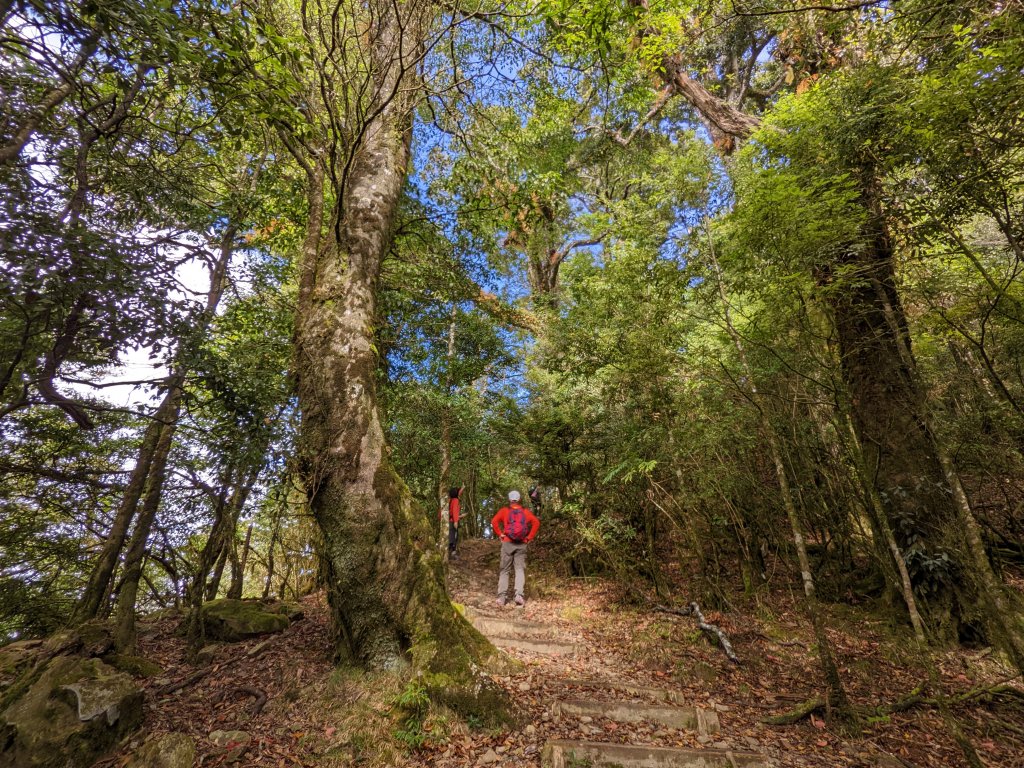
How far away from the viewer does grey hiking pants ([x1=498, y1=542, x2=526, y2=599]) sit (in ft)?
24.0

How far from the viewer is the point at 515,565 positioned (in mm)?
7438

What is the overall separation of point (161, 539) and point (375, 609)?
349 cm

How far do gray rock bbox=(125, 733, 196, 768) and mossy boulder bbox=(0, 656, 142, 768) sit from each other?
443 millimetres

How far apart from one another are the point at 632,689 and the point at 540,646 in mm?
1482

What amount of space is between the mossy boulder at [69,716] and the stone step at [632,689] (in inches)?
157

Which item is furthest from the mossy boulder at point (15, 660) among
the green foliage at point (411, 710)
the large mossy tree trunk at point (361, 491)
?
the green foliage at point (411, 710)

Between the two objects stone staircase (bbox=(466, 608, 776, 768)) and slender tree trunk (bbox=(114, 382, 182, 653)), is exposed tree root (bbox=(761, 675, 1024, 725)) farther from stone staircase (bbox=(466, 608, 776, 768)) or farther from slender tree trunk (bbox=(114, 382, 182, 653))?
slender tree trunk (bbox=(114, 382, 182, 653))

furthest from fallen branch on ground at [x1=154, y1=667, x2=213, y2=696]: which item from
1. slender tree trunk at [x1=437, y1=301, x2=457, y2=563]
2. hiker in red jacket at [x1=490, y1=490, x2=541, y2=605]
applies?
slender tree trunk at [x1=437, y1=301, x2=457, y2=563]

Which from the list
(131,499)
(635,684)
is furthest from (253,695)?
(635,684)

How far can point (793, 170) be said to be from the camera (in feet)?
17.4

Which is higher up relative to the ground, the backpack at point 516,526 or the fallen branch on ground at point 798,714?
the backpack at point 516,526

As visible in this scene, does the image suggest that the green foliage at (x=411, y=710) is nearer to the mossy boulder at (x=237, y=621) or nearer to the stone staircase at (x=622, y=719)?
the stone staircase at (x=622, y=719)

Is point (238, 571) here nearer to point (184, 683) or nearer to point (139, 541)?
point (139, 541)

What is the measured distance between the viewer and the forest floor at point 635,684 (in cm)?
→ 320
